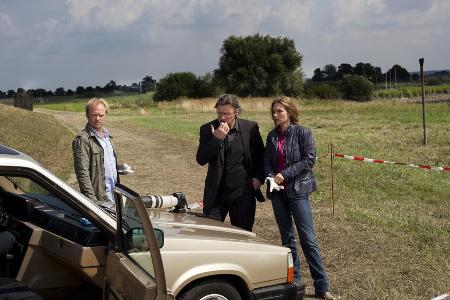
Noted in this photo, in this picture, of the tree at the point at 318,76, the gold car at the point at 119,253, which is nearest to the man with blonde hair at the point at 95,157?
the gold car at the point at 119,253

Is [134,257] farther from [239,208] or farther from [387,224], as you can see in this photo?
[387,224]

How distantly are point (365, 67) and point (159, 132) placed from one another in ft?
296

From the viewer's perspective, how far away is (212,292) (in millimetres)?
3572

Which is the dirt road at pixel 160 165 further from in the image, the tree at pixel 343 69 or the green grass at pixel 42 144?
the tree at pixel 343 69

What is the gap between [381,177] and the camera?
35.8 feet

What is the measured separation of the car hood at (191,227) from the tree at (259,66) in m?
60.1

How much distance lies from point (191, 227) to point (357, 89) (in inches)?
3021

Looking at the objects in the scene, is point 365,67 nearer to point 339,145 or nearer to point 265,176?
point 339,145

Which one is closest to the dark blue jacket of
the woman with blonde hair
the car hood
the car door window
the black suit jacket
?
the woman with blonde hair

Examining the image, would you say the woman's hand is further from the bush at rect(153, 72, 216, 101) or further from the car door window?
the bush at rect(153, 72, 216, 101)

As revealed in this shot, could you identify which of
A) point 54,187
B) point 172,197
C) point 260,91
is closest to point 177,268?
point 54,187

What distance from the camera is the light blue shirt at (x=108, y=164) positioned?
4.96m

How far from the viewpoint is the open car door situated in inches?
114

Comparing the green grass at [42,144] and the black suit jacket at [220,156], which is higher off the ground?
the black suit jacket at [220,156]
